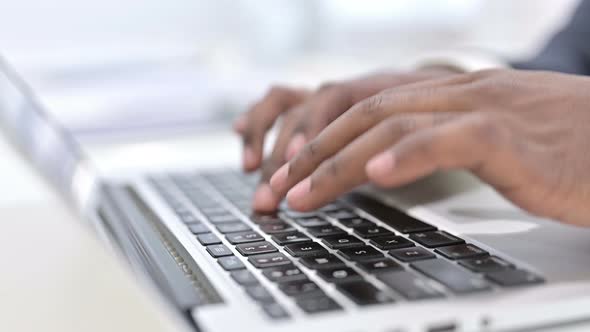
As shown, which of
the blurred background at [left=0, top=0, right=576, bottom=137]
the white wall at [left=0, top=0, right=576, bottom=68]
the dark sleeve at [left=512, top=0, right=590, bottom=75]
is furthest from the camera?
the white wall at [left=0, top=0, right=576, bottom=68]

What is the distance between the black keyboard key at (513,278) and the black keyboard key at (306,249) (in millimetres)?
114

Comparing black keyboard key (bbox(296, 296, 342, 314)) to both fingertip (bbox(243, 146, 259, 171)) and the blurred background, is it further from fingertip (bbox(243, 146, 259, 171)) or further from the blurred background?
the blurred background

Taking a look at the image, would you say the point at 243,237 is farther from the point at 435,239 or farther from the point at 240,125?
the point at 240,125

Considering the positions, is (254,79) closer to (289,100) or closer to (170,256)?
(289,100)

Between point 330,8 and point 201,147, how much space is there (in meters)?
0.76

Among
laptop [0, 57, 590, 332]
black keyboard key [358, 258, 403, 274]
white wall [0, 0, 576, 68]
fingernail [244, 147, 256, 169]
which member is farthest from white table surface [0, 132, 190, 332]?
white wall [0, 0, 576, 68]

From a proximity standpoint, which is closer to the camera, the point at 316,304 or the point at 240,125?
the point at 316,304

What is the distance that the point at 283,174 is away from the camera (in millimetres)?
570

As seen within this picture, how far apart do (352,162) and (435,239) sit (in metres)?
0.08

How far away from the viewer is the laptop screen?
649 millimetres

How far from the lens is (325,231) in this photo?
0.56 metres

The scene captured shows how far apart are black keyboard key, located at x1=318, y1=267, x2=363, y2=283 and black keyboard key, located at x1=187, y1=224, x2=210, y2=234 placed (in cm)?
15

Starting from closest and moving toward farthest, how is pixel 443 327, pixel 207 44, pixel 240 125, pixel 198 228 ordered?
pixel 443 327 → pixel 198 228 → pixel 240 125 → pixel 207 44

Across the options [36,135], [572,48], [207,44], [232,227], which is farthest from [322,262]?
[207,44]
